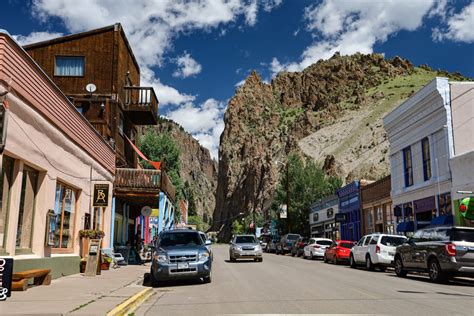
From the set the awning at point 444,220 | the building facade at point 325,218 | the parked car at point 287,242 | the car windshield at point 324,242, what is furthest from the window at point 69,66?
the building facade at point 325,218

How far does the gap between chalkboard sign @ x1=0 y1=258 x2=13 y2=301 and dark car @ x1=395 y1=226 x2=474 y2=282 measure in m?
12.1

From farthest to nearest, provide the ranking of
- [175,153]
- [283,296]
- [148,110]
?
1. [175,153]
2. [148,110]
3. [283,296]

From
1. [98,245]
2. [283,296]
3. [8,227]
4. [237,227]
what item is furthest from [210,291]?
[237,227]

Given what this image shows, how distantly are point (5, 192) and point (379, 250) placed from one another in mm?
15323

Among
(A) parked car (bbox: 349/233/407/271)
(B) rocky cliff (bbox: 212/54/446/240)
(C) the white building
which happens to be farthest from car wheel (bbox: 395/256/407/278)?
(B) rocky cliff (bbox: 212/54/446/240)

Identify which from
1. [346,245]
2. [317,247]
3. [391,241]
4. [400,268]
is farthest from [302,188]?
[400,268]

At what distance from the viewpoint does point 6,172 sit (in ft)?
40.0

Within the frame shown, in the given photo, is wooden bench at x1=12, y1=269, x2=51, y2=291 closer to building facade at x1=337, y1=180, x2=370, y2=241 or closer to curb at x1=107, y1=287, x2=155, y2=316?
curb at x1=107, y1=287, x2=155, y2=316

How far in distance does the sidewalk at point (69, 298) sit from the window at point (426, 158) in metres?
19.8

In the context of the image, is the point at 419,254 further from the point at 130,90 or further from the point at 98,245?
the point at 130,90

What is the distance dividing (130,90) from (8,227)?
17841 mm

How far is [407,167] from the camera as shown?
101 feet

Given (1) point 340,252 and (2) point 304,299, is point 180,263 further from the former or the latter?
(1) point 340,252

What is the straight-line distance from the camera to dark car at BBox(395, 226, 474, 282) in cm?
1459
